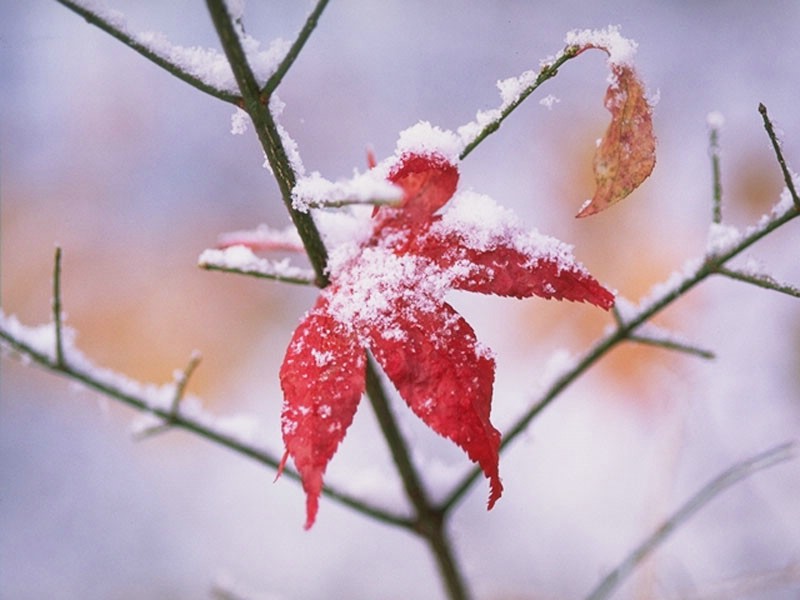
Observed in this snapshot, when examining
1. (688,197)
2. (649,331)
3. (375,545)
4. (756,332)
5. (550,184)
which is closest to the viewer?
(649,331)

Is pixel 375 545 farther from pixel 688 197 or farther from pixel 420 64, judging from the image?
pixel 420 64

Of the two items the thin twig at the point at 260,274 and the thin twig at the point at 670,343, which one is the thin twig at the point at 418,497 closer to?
the thin twig at the point at 260,274

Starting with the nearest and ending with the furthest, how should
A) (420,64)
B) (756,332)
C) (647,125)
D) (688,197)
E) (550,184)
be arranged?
1. (647,125)
2. (756,332)
3. (688,197)
4. (550,184)
5. (420,64)

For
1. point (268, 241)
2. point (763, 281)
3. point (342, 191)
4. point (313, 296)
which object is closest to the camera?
point (342, 191)

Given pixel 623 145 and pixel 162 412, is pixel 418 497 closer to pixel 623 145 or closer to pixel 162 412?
pixel 162 412

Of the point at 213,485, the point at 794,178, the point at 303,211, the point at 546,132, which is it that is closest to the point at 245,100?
the point at 303,211

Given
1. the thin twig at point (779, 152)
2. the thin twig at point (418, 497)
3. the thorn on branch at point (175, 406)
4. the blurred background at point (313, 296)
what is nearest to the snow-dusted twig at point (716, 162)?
the thin twig at point (779, 152)

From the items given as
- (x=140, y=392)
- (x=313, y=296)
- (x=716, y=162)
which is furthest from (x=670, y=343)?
(x=313, y=296)
